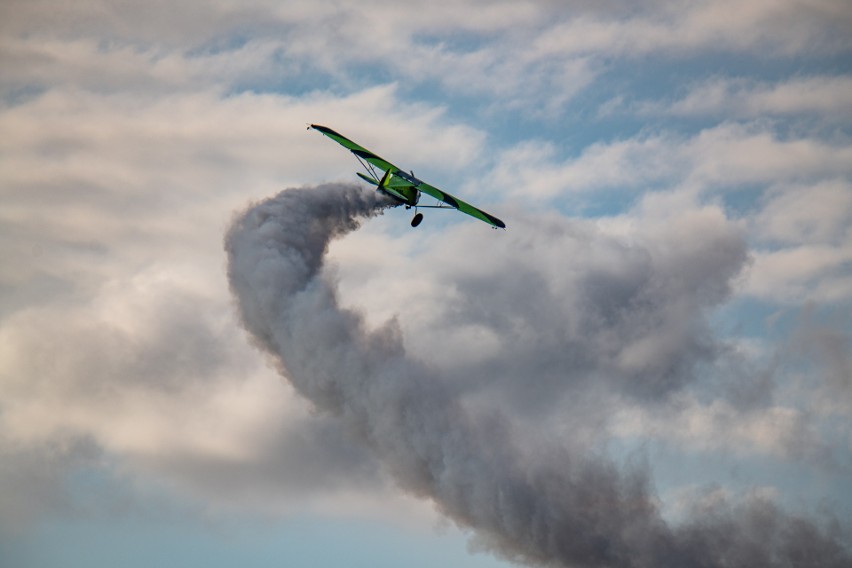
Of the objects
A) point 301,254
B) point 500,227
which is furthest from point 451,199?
point 301,254

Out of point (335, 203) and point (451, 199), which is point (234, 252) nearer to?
point (335, 203)

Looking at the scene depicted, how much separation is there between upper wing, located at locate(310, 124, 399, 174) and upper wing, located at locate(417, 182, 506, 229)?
15.4 ft

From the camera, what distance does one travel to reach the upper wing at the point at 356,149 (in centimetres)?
18225

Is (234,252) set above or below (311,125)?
below

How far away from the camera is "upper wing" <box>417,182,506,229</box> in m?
181

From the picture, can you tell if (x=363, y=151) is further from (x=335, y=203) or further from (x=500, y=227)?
(x=500, y=227)

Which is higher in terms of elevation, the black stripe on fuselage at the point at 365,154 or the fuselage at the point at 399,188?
the black stripe on fuselage at the point at 365,154

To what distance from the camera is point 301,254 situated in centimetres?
18588

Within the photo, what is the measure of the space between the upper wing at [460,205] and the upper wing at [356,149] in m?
4.69

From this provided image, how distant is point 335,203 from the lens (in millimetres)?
190000

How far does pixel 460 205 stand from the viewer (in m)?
184

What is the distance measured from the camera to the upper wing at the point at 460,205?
181m

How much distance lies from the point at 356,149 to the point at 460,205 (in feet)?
45.7

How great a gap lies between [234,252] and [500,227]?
98.1 ft
